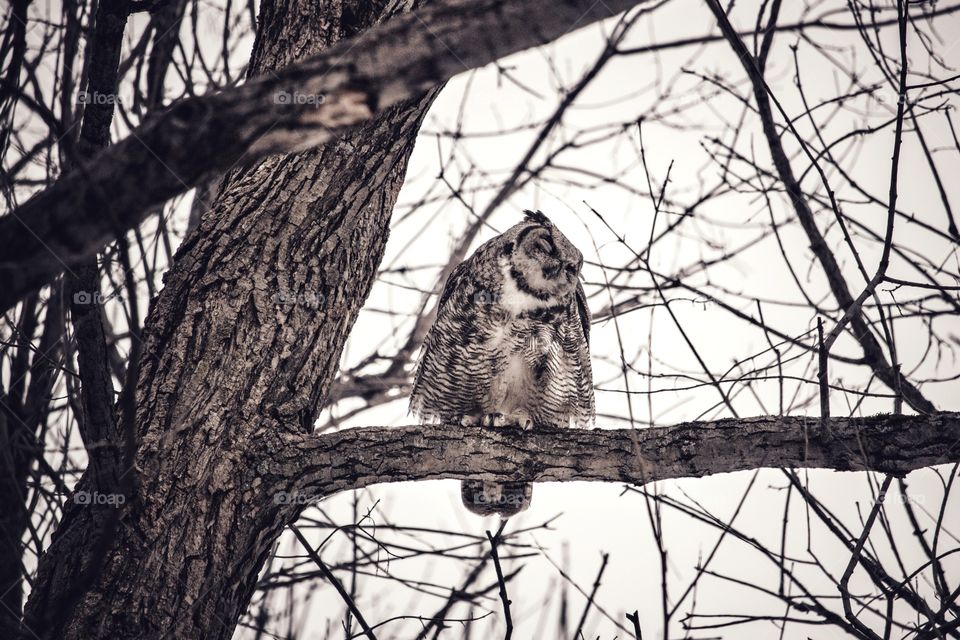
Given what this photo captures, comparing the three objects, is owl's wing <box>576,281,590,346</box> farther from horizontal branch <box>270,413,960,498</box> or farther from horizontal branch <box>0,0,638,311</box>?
horizontal branch <box>0,0,638,311</box>

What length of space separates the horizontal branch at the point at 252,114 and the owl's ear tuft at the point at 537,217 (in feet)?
8.09

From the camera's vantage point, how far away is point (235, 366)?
8.16ft

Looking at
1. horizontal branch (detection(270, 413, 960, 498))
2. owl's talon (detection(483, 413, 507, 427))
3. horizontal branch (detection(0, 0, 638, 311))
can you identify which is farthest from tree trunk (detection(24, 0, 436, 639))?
owl's talon (detection(483, 413, 507, 427))

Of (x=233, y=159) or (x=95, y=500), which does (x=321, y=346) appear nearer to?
(x=95, y=500)

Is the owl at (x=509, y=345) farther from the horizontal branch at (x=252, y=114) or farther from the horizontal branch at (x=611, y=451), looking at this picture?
the horizontal branch at (x=252, y=114)

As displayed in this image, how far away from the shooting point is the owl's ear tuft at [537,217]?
3956mm

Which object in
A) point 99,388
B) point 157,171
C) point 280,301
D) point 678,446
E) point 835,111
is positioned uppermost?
point 835,111

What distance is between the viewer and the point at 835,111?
3680mm

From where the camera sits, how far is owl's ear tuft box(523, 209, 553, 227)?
396cm

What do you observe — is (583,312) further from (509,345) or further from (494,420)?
(494,420)

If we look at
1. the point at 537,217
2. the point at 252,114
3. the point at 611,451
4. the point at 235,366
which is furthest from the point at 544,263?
the point at 252,114

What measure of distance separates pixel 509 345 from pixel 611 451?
1276 mm

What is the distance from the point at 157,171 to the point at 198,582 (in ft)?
4.70

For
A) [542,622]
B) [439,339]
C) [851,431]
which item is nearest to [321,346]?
[439,339]
